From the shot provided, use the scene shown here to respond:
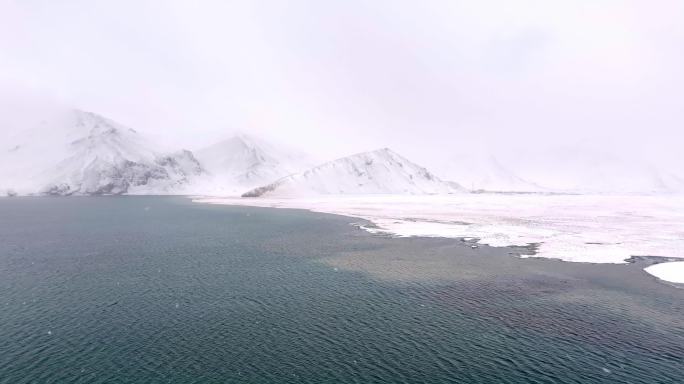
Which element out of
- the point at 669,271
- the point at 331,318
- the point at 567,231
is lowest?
the point at 331,318

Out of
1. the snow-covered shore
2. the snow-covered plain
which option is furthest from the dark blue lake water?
the snow-covered shore

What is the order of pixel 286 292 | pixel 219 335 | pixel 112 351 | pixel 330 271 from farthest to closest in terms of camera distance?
pixel 330 271
pixel 286 292
pixel 219 335
pixel 112 351

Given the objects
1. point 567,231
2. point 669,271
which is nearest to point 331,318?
point 669,271

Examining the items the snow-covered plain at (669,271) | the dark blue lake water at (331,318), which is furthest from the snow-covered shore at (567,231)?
the dark blue lake water at (331,318)

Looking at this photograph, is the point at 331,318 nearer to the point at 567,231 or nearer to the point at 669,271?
the point at 669,271

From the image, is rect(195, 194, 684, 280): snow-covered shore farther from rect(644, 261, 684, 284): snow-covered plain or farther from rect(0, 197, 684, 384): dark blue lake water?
rect(0, 197, 684, 384): dark blue lake water

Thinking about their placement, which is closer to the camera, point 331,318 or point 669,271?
point 331,318

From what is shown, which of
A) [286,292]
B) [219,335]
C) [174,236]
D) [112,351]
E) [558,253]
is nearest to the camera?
[112,351]

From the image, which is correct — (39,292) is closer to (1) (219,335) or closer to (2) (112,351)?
(2) (112,351)

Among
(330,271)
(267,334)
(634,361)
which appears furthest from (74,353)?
(634,361)
